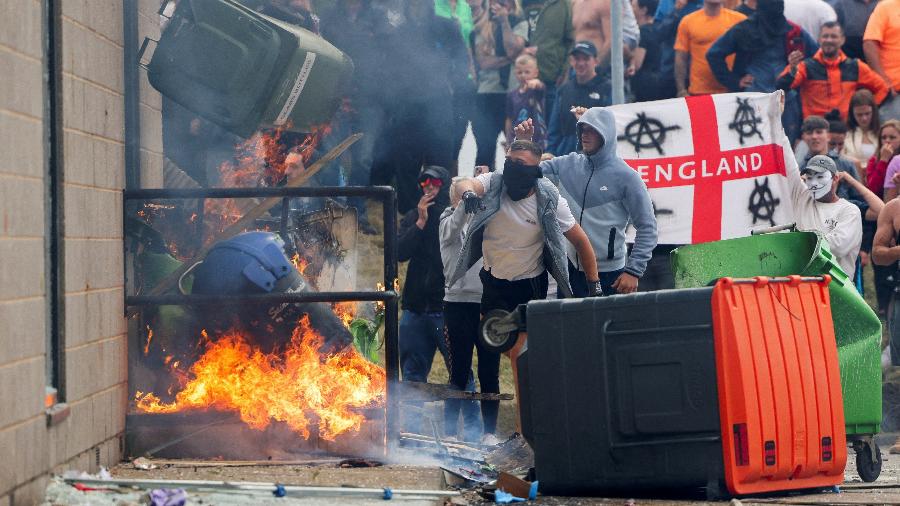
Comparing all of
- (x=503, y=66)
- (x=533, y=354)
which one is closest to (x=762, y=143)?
(x=503, y=66)

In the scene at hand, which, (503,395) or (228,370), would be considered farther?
(503,395)

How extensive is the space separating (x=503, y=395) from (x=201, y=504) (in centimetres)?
294

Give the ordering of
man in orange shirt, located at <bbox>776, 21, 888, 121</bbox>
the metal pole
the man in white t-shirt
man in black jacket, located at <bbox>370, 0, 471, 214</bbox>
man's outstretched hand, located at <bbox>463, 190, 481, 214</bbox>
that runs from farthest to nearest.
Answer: man in orange shirt, located at <bbox>776, 21, 888, 121</bbox> < man in black jacket, located at <bbox>370, 0, 471, 214</bbox> < the metal pole < the man in white t-shirt < man's outstretched hand, located at <bbox>463, 190, 481, 214</bbox>

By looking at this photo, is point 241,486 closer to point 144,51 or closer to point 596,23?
point 144,51

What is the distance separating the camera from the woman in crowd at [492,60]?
38.6ft

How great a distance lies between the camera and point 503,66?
39.3ft

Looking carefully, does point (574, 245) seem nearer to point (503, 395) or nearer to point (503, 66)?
point (503, 395)

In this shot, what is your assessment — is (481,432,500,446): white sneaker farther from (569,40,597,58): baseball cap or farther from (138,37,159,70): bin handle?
(569,40,597,58): baseball cap

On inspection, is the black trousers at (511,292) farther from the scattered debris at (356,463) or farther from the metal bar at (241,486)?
the metal bar at (241,486)

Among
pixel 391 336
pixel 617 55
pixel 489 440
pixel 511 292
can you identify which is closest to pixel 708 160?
pixel 617 55

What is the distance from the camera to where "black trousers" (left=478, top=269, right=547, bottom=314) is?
8000 millimetres

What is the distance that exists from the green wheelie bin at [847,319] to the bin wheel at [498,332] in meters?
1.29

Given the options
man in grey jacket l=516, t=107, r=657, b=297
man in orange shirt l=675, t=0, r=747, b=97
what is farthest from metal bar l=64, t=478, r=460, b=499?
man in orange shirt l=675, t=0, r=747, b=97

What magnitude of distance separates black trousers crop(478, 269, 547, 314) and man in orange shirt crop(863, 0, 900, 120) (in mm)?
5123
